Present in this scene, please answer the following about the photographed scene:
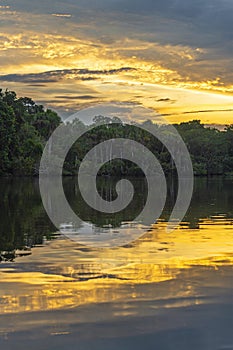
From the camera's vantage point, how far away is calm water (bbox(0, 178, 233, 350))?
23.5ft

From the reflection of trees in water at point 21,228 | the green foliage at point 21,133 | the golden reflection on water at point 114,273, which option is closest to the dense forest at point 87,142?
the green foliage at point 21,133

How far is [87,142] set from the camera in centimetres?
12912

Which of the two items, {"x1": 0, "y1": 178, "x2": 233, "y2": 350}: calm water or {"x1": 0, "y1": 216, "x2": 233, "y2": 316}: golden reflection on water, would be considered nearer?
{"x1": 0, "y1": 178, "x2": 233, "y2": 350}: calm water

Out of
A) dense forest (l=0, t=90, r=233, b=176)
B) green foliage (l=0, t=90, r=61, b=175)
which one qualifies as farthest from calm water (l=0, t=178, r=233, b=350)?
dense forest (l=0, t=90, r=233, b=176)

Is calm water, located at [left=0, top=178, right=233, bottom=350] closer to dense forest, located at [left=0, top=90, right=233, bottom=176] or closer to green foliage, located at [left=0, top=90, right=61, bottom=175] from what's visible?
green foliage, located at [left=0, top=90, right=61, bottom=175]

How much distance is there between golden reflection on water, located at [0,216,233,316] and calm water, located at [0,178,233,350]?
0.05ft

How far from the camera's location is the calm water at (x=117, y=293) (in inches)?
282

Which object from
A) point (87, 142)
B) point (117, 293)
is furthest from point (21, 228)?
point (87, 142)

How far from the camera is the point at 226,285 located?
391 inches

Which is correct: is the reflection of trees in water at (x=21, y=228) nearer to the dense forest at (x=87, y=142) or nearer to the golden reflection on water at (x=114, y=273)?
the golden reflection on water at (x=114, y=273)

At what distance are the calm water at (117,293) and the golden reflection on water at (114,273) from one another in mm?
14

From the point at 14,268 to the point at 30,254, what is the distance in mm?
1720

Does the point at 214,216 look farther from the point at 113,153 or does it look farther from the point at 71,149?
the point at 113,153

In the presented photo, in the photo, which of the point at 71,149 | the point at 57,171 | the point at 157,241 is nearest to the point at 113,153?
the point at 71,149
